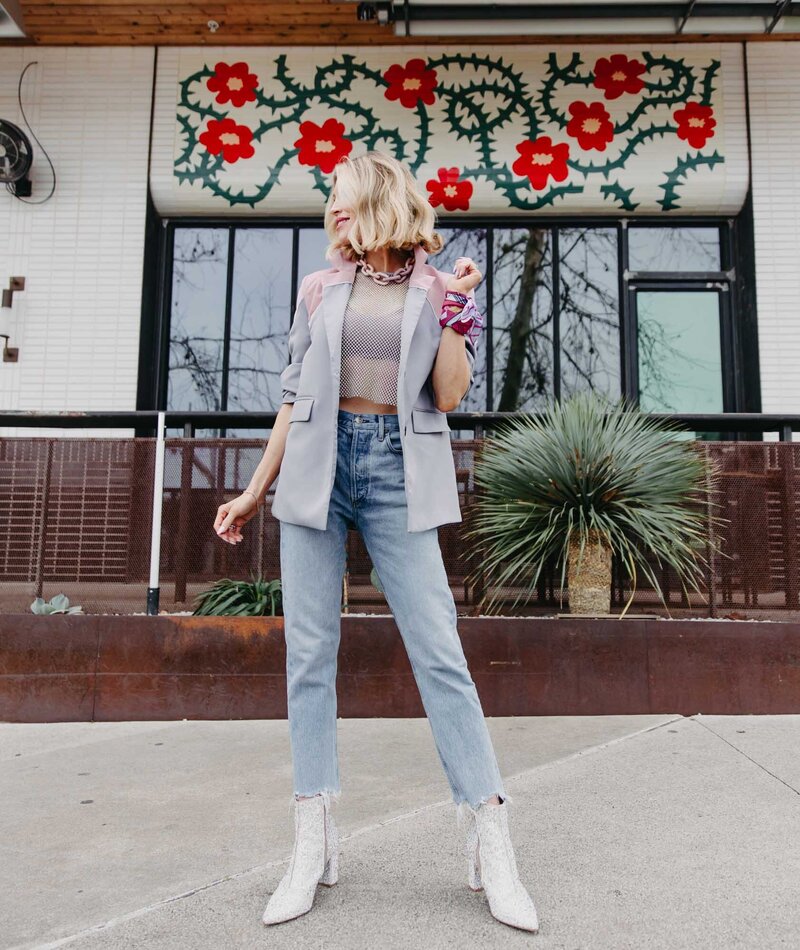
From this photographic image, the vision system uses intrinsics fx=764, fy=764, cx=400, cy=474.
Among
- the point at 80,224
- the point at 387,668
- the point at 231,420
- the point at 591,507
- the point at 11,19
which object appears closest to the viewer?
the point at 387,668

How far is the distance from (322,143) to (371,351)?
5867 millimetres

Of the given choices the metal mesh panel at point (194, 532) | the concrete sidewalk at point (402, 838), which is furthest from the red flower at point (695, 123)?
the concrete sidewalk at point (402, 838)

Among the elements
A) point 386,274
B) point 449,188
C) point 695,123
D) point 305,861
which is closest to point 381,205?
point 386,274

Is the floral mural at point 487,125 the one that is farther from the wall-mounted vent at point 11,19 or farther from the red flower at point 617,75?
the wall-mounted vent at point 11,19

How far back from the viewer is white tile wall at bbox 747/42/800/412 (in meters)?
6.89

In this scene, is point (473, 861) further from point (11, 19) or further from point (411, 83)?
point (11, 19)

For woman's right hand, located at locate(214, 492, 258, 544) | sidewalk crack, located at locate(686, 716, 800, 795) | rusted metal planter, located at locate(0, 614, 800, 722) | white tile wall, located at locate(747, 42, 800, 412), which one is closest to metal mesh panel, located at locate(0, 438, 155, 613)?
rusted metal planter, located at locate(0, 614, 800, 722)

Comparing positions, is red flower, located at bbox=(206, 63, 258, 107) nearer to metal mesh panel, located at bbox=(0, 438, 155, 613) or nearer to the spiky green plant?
metal mesh panel, located at bbox=(0, 438, 155, 613)

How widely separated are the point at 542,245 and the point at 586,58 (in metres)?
1.70

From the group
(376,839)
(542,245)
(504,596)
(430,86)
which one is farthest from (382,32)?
(376,839)

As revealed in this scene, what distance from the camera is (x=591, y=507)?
3.83m

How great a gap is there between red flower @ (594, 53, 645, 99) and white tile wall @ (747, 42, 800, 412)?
3.36 feet

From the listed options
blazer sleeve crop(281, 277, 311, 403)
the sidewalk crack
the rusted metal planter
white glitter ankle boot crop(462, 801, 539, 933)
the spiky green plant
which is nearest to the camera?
white glitter ankle boot crop(462, 801, 539, 933)

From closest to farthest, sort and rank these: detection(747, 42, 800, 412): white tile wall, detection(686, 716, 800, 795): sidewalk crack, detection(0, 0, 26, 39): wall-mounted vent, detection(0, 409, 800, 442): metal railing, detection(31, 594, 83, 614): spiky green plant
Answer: detection(686, 716, 800, 795): sidewalk crack → detection(31, 594, 83, 614): spiky green plant → detection(0, 409, 800, 442): metal railing → detection(0, 0, 26, 39): wall-mounted vent → detection(747, 42, 800, 412): white tile wall
